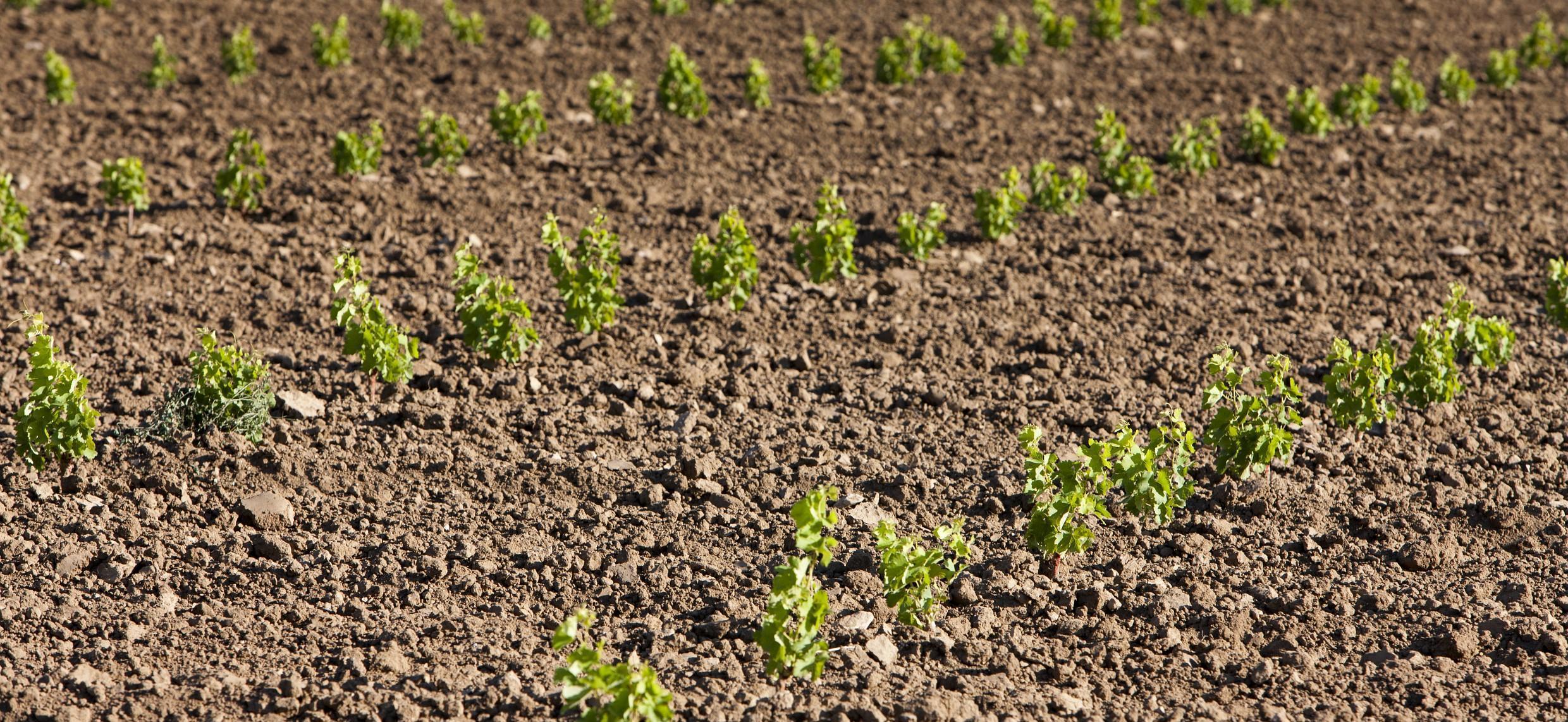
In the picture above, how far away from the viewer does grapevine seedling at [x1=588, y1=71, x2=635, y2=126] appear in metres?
10.0

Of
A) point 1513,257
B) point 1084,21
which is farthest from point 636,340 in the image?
point 1084,21

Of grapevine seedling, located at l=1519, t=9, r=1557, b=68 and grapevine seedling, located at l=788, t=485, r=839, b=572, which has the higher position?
grapevine seedling, located at l=1519, t=9, r=1557, b=68

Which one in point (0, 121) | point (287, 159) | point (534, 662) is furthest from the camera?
point (0, 121)

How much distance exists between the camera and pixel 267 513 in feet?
18.8

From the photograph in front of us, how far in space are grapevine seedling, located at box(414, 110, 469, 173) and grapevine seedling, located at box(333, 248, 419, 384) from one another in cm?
281

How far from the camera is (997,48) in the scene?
1180 cm

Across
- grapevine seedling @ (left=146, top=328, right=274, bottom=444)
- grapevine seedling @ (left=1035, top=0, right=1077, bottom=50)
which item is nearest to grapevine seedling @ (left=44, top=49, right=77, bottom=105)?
grapevine seedling @ (left=146, top=328, right=274, bottom=444)

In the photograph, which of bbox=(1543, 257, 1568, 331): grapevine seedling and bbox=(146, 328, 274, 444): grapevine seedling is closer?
bbox=(146, 328, 274, 444): grapevine seedling

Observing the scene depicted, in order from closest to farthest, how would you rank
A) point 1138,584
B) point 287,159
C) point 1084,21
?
point 1138,584 < point 287,159 < point 1084,21

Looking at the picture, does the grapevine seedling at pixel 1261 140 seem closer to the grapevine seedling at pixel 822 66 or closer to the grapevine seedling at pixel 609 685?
the grapevine seedling at pixel 822 66

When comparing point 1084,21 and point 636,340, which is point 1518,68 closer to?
point 1084,21

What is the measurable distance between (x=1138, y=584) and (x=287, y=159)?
6491 millimetres

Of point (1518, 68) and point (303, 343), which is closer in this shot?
point (303, 343)

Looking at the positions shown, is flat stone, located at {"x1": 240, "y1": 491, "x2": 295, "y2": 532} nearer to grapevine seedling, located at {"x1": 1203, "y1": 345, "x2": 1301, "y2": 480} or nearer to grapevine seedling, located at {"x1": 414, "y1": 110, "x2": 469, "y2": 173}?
grapevine seedling, located at {"x1": 1203, "y1": 345, "x2": 1301, "y2": 480}
